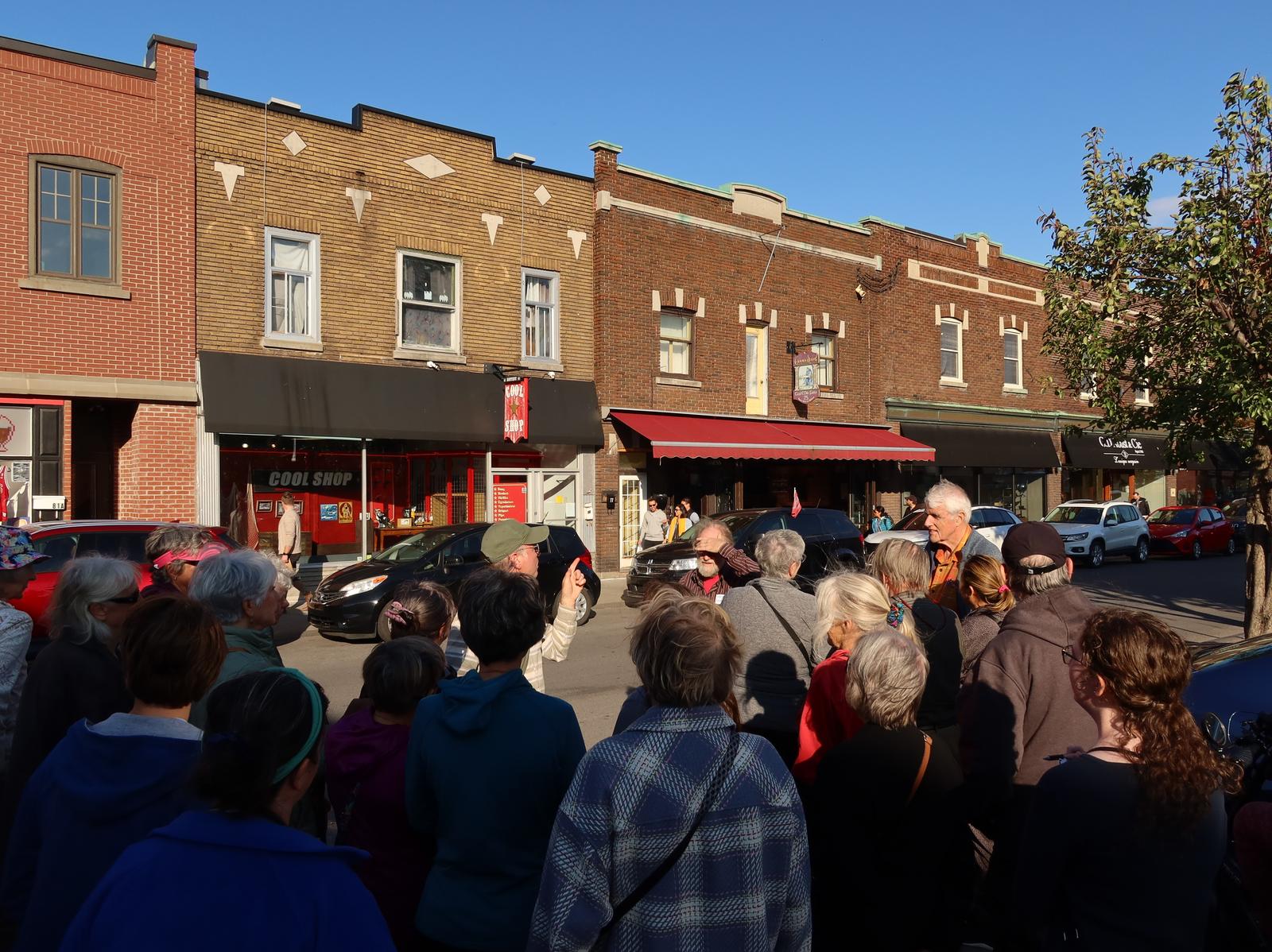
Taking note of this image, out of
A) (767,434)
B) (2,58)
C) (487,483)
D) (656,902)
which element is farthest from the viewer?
(767,434)

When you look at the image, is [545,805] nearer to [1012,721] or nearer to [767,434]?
[1012,721]

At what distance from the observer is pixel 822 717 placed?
375 centimetres

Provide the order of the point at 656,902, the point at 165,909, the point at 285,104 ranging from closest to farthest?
the point at 165,909
the point at 656,902
the point at 285,104

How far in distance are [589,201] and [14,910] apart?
1925 cm

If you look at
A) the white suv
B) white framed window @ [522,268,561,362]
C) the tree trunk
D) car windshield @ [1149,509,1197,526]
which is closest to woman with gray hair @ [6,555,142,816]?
the tree trunk

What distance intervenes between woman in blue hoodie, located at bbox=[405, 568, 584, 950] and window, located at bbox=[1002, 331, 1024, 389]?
2965 centimetres

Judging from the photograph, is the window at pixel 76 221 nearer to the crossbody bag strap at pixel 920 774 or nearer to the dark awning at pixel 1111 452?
the crossbody bag strap at pixel 920 774

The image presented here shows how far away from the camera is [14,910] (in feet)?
8.87

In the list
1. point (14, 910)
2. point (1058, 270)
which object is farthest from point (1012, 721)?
point (1058, 270)

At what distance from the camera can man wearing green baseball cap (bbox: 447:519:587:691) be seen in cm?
419

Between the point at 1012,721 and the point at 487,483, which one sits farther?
the point at 487,483

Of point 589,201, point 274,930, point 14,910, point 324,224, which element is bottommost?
point 14,910

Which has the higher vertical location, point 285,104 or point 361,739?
point 285,104

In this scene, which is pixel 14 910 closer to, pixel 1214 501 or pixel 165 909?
pixel 165 909
